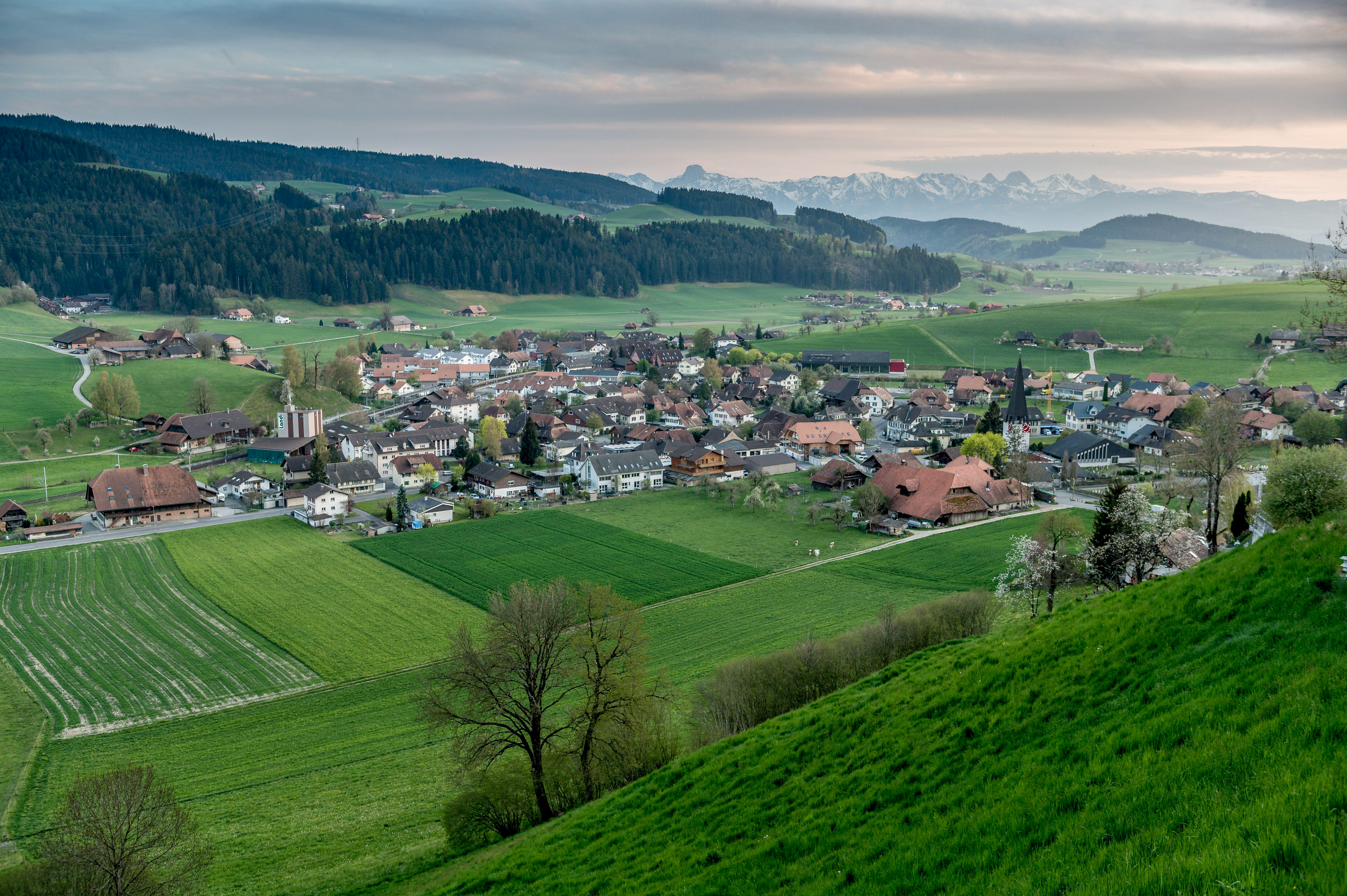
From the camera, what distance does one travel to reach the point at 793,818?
38.0 ft

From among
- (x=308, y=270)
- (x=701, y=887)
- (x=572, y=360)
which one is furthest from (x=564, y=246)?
(x=701, y=887)

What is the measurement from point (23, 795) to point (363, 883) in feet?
39.4

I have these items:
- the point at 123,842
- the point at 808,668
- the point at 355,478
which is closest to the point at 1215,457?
the point at 808,668

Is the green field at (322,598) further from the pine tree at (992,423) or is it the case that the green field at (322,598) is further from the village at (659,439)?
the pine tree at (992,423)

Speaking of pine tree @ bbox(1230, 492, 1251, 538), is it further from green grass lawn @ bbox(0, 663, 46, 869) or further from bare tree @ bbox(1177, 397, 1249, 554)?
green grass lawn @ bbox(0, 663, 46, 869)

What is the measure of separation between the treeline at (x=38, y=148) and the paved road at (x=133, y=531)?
177000mm

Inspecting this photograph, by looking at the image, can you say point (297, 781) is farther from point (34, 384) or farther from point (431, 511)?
point (34, 384)

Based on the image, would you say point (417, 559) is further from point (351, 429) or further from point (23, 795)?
point (351, 429)

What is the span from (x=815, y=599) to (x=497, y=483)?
87.8 feet

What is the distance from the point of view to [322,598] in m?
38.3

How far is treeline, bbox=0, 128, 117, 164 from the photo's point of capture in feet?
612

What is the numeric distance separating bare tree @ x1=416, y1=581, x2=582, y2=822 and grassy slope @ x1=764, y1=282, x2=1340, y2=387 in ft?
287

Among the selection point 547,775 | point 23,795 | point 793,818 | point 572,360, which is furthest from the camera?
point 572,360

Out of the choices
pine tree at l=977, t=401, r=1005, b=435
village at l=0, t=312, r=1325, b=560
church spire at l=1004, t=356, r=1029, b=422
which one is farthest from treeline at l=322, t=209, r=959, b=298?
church spire at l=1004, t=356, r=1029, b=422
